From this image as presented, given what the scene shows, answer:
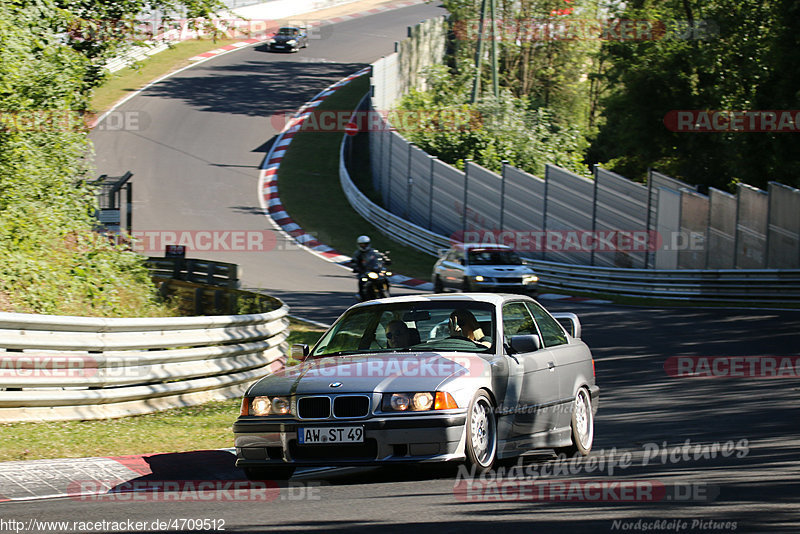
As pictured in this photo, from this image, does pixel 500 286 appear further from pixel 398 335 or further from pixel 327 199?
pixel 327 199

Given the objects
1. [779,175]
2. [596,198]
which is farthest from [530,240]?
[779,175]

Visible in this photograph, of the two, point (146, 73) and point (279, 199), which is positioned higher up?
point (146, 73)

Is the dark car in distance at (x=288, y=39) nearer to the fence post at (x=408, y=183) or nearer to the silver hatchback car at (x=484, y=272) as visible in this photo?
the fence post at (x=408, y=183)

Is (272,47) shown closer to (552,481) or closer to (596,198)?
(596,198)

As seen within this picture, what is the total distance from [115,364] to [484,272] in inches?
583

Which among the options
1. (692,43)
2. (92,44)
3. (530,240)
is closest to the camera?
(92,44)

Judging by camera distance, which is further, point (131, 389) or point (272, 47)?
point (272, 47)

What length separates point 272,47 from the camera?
63.4 meters

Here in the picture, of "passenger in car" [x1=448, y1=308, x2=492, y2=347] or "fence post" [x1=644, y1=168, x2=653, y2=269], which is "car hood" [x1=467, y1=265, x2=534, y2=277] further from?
"passenger in car" [x1=448, y1=308, x2=492, y2=347]

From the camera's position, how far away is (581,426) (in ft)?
29.3

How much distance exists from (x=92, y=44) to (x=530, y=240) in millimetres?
16895

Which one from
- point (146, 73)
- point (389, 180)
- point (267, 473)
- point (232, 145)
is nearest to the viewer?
point (267, 473)

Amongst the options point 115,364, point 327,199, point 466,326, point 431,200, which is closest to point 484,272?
point 431,200

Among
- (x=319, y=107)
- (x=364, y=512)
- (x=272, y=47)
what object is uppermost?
(x=272, y=47)
